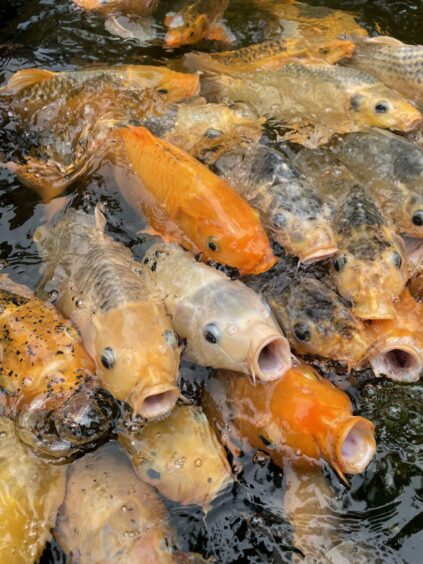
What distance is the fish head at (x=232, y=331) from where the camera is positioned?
259 centimetres

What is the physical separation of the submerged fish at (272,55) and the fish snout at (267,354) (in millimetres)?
2518

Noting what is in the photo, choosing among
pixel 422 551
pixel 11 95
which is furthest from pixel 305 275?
pixel 11 95

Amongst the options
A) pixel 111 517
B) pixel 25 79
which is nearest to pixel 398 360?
pixel 111 517

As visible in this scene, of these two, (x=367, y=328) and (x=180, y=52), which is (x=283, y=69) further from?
(x=367, y=328)

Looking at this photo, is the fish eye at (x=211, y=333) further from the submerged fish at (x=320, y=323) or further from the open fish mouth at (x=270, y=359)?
the submerged fish at (x=320, y=323)

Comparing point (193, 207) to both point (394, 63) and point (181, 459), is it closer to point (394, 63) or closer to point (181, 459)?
point (181, 459)

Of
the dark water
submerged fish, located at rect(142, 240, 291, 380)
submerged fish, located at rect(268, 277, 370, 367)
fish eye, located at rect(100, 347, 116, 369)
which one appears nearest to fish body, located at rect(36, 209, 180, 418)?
fish eye, located at rect(100, 347, 116, 369)

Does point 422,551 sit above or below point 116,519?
below

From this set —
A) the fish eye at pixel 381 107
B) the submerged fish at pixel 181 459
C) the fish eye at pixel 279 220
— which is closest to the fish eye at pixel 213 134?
the fish eye at pixel 279 220

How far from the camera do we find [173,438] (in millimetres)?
2564

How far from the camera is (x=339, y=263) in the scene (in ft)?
10.0

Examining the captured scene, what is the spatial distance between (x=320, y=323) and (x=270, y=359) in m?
0.35

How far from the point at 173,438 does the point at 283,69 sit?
285 centimetres

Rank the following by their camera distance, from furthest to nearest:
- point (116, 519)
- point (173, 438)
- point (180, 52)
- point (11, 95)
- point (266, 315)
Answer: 1. point (180, 52)
2. point (11, 95)
3. point (266, 315)
4. point (173, 438)
5. point (116, 519)
